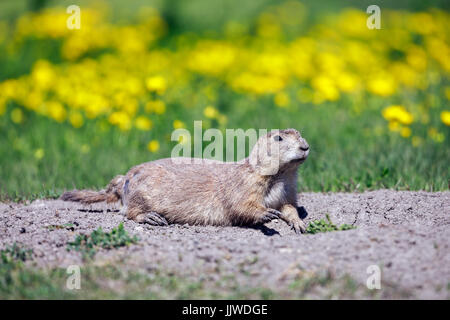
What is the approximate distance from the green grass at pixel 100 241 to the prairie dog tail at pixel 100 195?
48.1 inches

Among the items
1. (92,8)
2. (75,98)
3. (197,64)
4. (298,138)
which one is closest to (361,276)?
(298,138)

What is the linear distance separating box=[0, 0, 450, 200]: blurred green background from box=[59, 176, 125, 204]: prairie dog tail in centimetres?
49

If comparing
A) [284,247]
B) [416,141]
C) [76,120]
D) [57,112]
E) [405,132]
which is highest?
[57,112]

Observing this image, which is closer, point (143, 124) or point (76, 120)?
point (143, 124)

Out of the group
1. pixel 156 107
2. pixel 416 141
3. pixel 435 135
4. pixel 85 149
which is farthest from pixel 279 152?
pixel 85 149

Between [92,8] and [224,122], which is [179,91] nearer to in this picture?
[224,122]

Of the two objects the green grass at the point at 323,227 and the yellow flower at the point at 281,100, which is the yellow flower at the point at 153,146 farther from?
the green grass at the point at 323,227

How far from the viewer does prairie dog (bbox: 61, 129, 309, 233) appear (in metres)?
4.91

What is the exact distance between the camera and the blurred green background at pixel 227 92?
6.30 meters

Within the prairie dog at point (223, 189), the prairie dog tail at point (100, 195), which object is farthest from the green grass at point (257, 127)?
the prairie dog at point (223, 189)

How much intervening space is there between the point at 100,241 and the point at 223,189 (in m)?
1.36

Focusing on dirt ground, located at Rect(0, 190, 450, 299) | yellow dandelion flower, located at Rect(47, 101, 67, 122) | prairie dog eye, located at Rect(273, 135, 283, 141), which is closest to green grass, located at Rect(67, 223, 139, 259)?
dirt ground, located at Rect(0, 190, 450, 299)

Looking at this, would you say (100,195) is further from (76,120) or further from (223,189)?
(76,120)

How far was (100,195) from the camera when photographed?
5484 mm
